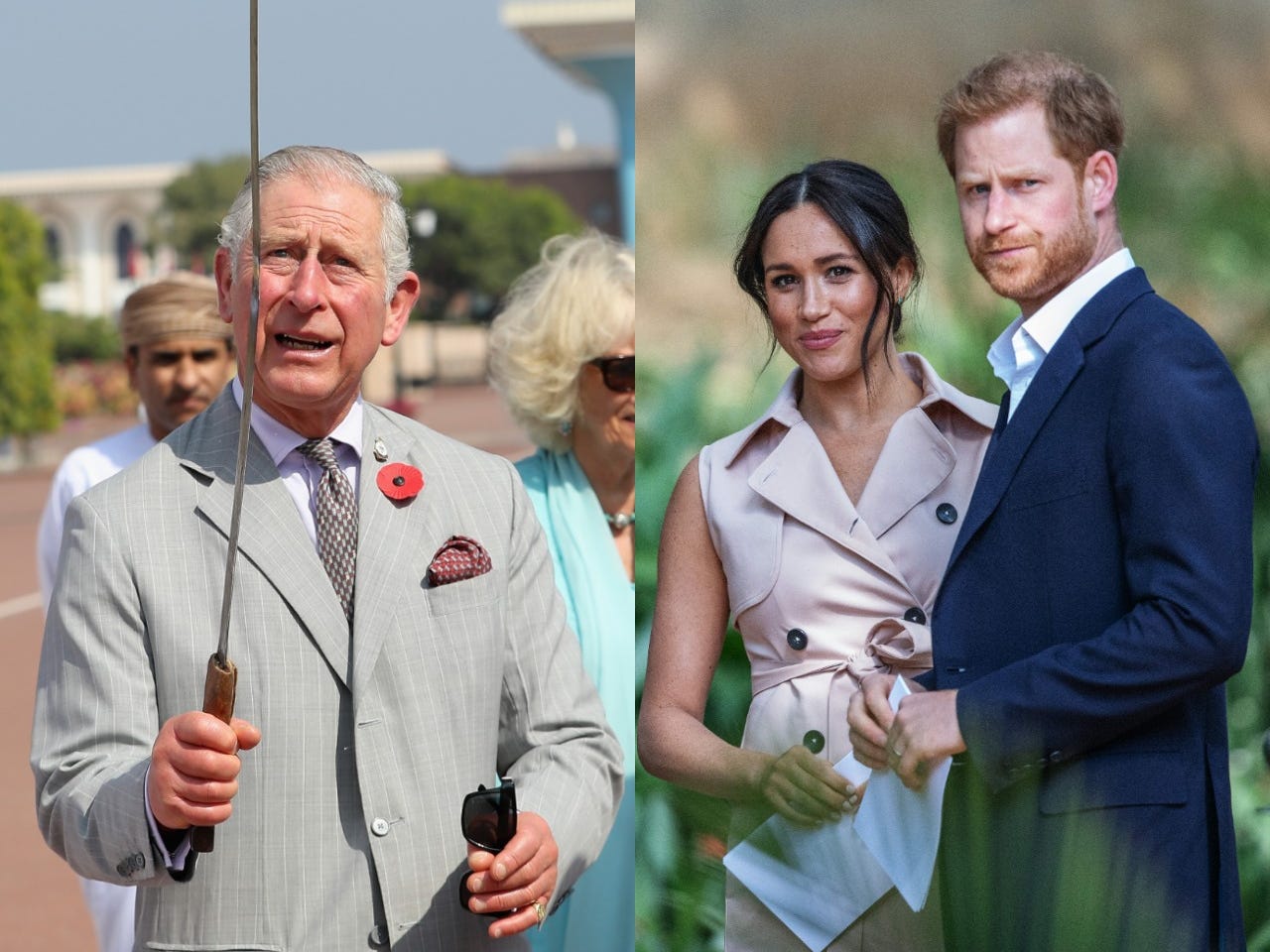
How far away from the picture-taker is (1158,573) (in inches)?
87.0

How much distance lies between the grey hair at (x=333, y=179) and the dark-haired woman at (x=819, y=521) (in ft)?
1.73

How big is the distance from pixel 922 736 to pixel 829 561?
28cm

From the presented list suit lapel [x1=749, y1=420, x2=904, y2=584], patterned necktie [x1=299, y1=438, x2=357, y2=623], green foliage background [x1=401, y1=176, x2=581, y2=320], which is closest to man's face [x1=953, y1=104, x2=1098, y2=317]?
suit lapel [x1=749, y1=420, x2=904, y2=584]

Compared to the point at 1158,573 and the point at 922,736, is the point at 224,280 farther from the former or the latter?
the point at 1158,573

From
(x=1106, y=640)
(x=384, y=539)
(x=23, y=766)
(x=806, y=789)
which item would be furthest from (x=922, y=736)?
(x=23, y=766)

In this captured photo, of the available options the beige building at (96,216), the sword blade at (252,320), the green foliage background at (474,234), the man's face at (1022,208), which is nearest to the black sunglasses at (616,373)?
the man's face at (1022,208)

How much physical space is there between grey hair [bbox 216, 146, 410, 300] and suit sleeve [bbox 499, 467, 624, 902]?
0.41 meters

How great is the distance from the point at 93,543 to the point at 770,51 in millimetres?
1204

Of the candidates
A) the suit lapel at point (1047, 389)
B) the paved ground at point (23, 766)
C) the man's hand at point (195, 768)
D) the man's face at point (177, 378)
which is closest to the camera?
the man's hand at point (195, 768)

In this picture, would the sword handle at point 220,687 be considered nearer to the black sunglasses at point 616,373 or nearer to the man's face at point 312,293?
the man's face at point 312,293

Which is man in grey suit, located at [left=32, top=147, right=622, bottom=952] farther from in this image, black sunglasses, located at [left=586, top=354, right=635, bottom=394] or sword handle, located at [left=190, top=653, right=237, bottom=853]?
black sunglasses, located at [left=586, top=354, right=635, bottom=394]

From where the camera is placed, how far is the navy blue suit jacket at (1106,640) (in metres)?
2.22

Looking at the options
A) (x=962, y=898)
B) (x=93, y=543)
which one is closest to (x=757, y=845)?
(x=962, y=898)

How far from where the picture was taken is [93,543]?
233 cm
